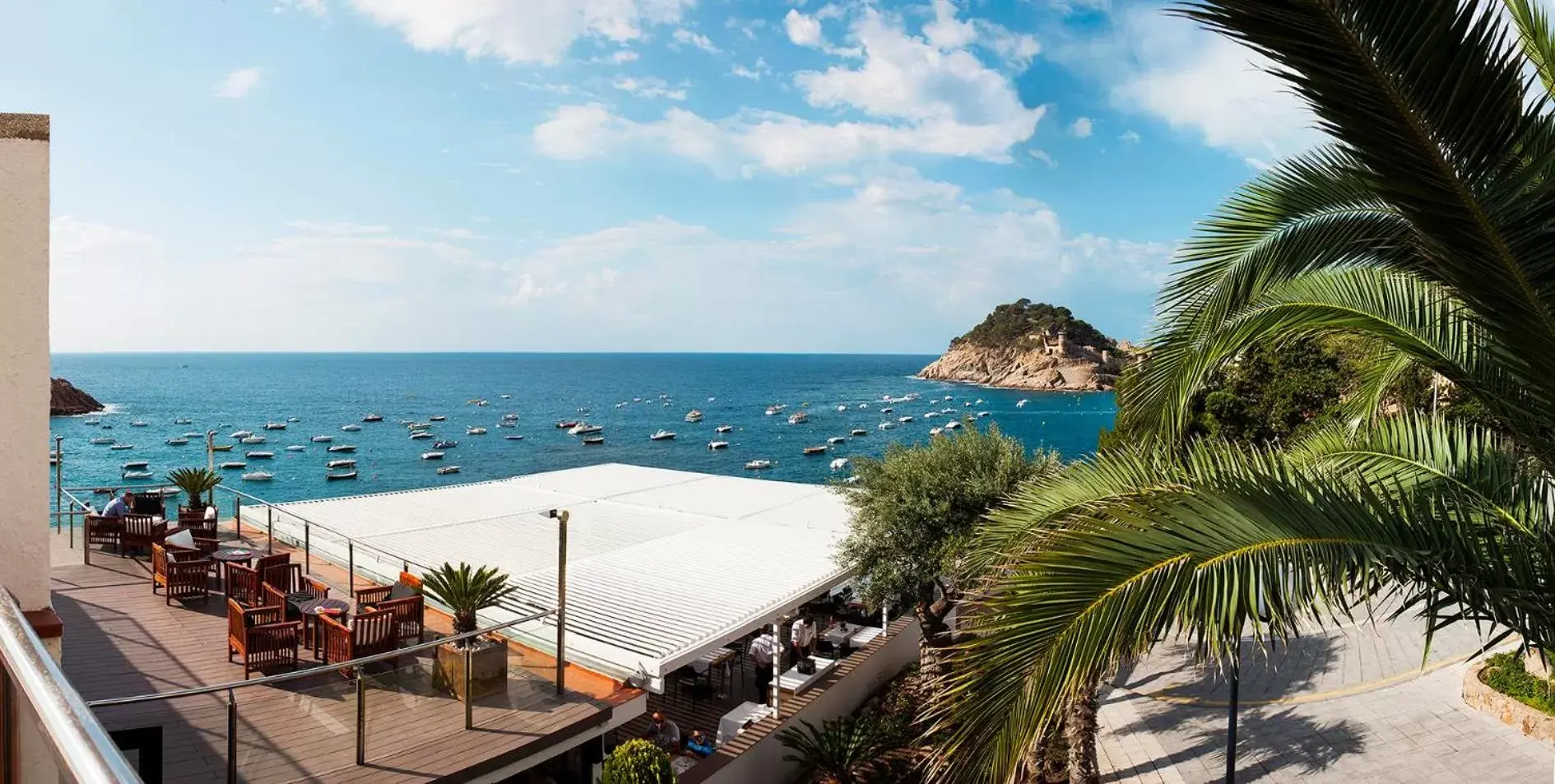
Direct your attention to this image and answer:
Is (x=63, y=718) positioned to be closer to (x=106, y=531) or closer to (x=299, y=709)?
(x=299, y=709)

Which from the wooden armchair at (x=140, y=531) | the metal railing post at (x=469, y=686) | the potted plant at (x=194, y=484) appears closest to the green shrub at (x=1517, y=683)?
the metal railing post at (x=469, y=686)

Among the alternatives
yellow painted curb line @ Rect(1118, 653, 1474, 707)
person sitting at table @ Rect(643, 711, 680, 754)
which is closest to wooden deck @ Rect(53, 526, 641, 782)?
person sitting at table @ Rect(643, 711, 680, 754)

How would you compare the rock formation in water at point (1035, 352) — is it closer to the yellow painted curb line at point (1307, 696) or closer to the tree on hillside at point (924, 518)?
the yellow painted curb line at point (1307, 696)

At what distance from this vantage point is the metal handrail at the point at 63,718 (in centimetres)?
85

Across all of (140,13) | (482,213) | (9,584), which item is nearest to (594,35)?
(140,13)

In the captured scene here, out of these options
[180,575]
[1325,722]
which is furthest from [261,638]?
[1325,722]

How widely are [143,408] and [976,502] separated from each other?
439 feet

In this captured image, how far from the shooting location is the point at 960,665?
3.62 meters

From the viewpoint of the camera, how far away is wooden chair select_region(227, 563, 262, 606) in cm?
927

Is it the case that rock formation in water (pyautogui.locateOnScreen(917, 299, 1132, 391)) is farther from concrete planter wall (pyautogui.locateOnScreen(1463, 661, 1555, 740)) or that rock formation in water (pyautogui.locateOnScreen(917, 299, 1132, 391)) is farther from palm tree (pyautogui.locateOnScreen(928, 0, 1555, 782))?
palm tree (pyautogui.locateOnScreen(928, 0, 1555, 782))

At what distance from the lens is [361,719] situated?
6.53 meters

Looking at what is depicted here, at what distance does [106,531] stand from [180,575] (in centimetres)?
339

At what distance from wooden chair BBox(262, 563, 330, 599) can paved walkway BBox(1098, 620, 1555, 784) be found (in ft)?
32.7

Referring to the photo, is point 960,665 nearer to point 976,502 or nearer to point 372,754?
point 372,754
